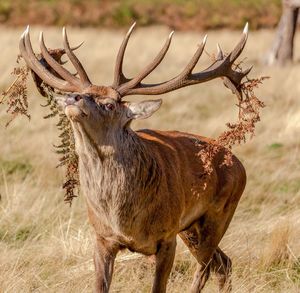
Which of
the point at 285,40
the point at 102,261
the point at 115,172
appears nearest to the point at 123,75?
the point at 115,172

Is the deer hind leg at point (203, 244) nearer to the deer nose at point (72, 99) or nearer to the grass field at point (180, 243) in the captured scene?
the grass field at point (180, 243)

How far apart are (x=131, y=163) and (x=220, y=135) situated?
64 cm

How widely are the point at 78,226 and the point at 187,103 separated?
7046 mm

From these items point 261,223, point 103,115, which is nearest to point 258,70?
point 261,223

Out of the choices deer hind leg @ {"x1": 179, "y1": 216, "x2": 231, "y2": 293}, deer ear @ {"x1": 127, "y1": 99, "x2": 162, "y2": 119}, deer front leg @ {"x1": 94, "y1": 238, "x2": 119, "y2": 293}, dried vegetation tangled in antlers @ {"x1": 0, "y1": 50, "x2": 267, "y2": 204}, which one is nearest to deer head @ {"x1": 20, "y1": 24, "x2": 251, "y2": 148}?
deer ear @ {"x1": 127, "y1": 99, "x2": 162, "y2": 119}

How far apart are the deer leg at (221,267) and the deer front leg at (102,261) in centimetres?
108

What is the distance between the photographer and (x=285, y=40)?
20.5m

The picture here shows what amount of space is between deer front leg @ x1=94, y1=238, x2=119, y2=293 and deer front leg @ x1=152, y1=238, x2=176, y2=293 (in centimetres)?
25

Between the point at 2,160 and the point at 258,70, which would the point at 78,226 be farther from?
the point at 258,70

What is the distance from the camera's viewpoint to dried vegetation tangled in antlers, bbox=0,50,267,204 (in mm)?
5922

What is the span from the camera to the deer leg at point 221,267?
6.75 metres

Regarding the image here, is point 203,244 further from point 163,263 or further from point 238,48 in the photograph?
point 238,48

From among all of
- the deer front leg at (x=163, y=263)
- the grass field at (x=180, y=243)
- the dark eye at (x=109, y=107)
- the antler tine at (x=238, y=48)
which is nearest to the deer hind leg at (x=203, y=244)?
the grass field at (x=180, y=243)

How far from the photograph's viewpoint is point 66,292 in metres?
6.41
